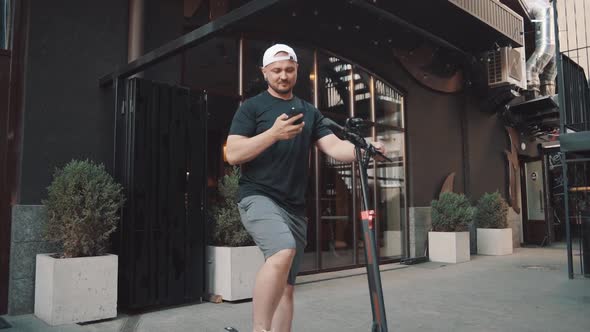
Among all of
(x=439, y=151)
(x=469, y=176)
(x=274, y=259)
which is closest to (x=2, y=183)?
(x=274, y=259)

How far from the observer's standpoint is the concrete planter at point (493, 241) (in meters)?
9.33

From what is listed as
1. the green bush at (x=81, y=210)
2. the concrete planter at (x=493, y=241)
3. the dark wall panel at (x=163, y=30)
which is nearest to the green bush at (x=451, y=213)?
the concrete planter at (x=493, y=241)

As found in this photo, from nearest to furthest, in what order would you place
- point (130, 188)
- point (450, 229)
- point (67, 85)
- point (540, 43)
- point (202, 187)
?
point (130, 188) < point (67, 85) < point (202, 187) < point (450, 229) < point (540, 43)

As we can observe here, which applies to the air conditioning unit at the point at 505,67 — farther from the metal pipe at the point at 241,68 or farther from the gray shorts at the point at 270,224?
the gray shorts at the point at 270,224

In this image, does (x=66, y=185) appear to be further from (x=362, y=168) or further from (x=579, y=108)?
(x=579, y=108)

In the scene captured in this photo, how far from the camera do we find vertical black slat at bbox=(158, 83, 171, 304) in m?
4.44

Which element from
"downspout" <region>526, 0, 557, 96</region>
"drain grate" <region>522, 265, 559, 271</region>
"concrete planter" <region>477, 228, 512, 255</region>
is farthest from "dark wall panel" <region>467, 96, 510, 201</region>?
"drain grate" <region>522, 265, 559, 271</region>

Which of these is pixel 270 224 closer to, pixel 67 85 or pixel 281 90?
pixel 281 90

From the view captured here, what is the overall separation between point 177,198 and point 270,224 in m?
2.77

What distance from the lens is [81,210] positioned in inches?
157

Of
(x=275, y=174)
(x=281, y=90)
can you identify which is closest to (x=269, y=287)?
(x=275, y=174)

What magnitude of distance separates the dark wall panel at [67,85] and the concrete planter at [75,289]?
0.85m

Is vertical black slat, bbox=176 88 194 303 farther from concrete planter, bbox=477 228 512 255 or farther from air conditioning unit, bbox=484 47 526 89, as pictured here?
concrete planter, bbox=477 228 512 255

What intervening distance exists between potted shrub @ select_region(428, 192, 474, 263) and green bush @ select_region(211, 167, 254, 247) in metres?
4.43
